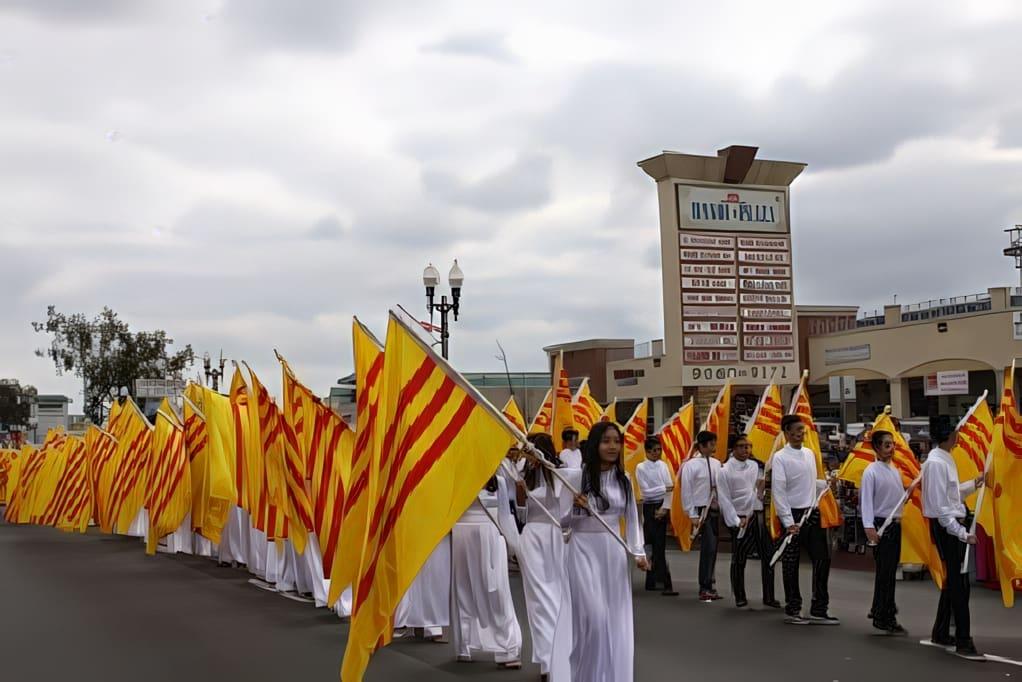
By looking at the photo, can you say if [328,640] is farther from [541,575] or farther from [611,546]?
[611,546]

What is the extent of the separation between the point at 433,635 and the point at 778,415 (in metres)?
6.24

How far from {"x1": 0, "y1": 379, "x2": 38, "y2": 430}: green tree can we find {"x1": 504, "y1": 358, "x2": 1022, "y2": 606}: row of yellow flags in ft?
284

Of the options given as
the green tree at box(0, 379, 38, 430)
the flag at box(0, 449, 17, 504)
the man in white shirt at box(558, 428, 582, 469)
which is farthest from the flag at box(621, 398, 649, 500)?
the green tree at box(0, 379, 38, 430)

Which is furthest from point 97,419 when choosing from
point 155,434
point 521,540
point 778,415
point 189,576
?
point 521,540

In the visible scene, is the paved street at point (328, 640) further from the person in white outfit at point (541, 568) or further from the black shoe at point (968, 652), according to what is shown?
the person in white outfit at point (541, 568)

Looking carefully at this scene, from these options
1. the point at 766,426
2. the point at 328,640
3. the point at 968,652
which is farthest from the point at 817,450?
the point at 328,640

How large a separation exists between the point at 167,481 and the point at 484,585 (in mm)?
10918

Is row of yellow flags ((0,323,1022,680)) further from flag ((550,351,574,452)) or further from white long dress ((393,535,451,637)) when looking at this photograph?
white long dress ((393,535,451,637))

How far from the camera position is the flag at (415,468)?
22.0 feet

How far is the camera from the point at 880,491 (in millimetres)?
10352

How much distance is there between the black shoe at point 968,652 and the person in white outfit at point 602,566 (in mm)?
3039

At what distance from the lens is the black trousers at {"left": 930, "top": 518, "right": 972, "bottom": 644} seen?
8.87 metres

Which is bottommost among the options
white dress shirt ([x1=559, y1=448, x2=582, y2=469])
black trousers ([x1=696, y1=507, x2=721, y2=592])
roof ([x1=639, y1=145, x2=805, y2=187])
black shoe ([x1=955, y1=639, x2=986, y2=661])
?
black shoe ([x1=955, y1=639, x2=986, y2=661])

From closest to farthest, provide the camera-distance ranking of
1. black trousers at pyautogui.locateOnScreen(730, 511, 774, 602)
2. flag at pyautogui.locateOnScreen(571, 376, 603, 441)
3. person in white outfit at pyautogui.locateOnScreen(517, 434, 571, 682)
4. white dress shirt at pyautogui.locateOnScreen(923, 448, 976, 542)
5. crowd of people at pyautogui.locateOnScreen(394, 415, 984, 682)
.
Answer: crowd of people at pyautogui.locateOnScreen(394, 415, 984, 682)
person in white outfit at pyautogui.locateOnScreen(517, 434, 571, 682)
white dress shirt at pyautogui.locateOnScreen(923, 448, 976, 542)
black trousers at pyautogui.locateOnScreen(730, 511, 774, 602)
flag at pyautogui.locateOnScreen(571, 376, 603, 441)
